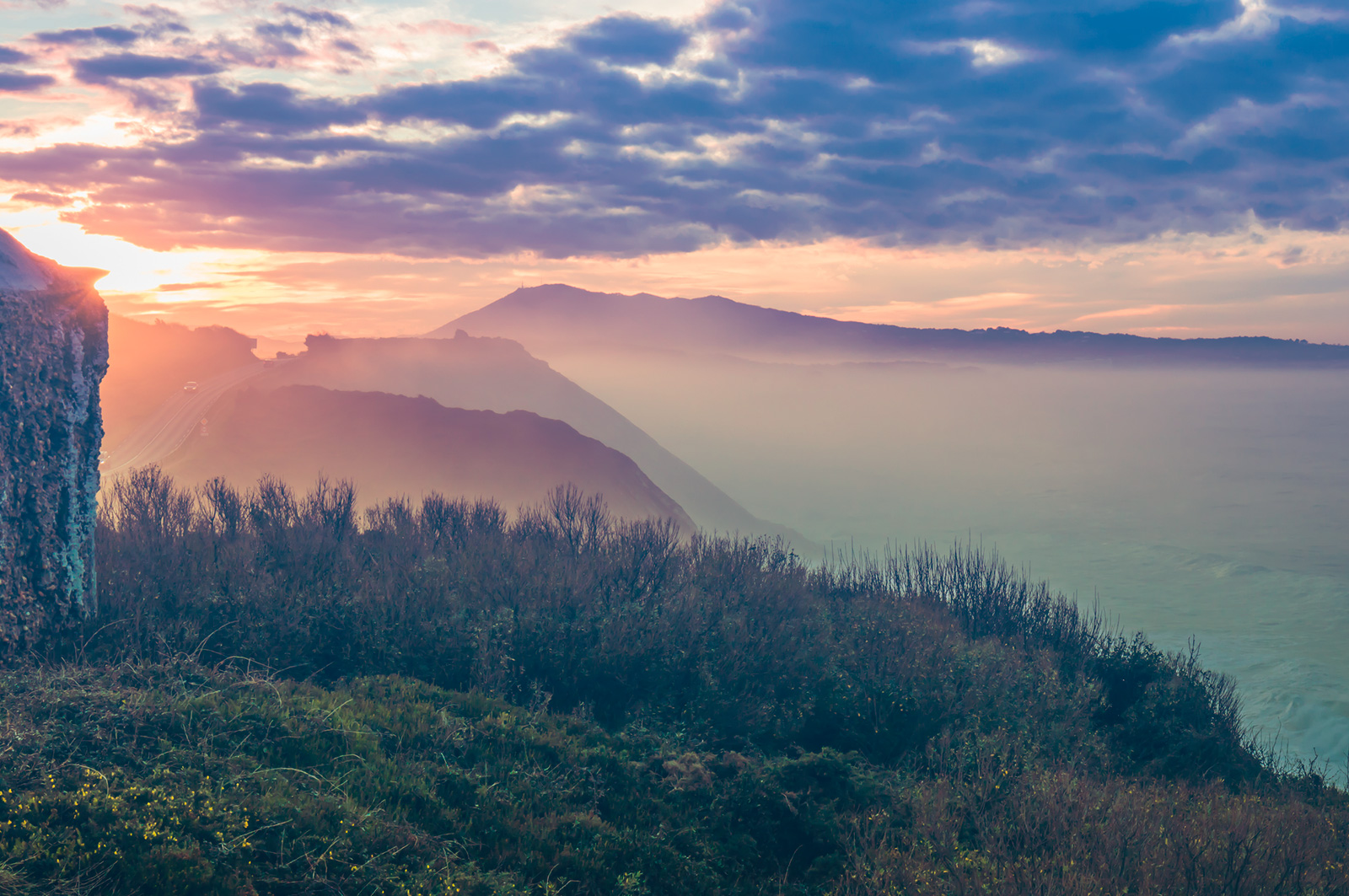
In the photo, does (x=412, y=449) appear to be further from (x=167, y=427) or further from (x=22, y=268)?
(x=22, y=268)

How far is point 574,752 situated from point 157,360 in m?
104

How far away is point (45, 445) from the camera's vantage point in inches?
427

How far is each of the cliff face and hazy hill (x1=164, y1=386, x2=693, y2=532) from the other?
51.5m

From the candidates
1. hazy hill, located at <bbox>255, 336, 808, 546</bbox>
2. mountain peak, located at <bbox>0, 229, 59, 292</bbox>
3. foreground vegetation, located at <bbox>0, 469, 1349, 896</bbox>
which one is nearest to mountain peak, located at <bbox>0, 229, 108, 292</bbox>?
mountain peak, located at <bbox>0, 229, 59, 292</bbox>

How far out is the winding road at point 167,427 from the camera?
188 feet

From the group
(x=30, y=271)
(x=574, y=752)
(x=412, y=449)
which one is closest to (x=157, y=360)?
(x=412, y=449)

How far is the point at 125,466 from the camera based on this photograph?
54469 mm

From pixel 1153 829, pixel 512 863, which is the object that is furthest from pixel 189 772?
pixel 1153 829

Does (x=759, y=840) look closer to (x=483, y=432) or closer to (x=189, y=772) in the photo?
(x=189, y=772)

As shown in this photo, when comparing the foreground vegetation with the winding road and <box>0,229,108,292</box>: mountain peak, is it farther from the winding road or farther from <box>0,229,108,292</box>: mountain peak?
the winding road

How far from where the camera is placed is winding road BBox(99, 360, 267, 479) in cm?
5731

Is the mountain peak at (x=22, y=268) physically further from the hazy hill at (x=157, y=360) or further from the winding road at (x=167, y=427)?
the hazy hill at (x=157, y=360)

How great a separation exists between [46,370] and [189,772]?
6.54 meters

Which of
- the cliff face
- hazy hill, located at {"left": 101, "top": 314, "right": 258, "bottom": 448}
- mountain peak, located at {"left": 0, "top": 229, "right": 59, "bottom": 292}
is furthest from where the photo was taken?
hazy hill, located at {"left": 101, "top": 314, "right": 258, "bottom": 448}
